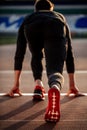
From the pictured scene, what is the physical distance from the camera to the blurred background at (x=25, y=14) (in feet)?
62.7

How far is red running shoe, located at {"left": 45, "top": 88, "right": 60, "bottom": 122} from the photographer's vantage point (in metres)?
4.93

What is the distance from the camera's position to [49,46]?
5.50 m

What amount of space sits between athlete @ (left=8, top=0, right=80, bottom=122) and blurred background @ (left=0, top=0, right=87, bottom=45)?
498 inches

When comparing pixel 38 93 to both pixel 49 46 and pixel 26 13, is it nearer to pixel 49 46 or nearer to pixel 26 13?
pixel 49 46

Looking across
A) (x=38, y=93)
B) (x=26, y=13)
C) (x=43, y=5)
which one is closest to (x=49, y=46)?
(x=43, y=5)

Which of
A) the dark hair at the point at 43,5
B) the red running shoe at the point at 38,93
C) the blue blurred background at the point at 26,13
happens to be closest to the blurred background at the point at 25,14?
the blue blurred background at the point at 26,13

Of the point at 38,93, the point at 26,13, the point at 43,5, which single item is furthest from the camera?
the point at 26,13

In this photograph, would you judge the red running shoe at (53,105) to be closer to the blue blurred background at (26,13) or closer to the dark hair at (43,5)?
the dark hair at (43,5)

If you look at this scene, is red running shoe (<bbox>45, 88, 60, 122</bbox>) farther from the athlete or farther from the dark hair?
the dark hair

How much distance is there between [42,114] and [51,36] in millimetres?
816

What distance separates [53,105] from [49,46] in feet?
2.50

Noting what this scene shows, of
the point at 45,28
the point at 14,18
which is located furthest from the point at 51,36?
the point at 14,18

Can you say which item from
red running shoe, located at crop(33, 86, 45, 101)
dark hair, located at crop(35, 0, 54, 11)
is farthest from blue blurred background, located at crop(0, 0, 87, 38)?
dark hair, located at crop(35, 0, 54, 11)

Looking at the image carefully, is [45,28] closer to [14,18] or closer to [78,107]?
[78,107]
